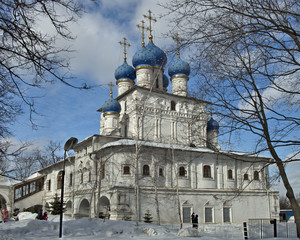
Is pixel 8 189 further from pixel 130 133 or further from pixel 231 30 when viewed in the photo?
pixel 231 30

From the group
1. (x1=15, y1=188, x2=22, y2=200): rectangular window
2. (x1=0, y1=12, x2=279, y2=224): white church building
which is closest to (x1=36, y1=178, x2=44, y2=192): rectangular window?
(x1=15, y1=188, x2=22, y2=200): rectangular window

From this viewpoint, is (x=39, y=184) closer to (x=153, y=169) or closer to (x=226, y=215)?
(x=153, y=169)

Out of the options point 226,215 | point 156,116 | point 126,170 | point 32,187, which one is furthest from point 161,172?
point 32,187

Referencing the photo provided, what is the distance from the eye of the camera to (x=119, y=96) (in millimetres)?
27750

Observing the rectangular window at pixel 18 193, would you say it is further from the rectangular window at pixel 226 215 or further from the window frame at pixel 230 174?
the window frame at pixel 230 174

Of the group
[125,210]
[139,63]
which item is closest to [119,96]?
[139,63]

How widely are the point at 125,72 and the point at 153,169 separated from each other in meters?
10.2

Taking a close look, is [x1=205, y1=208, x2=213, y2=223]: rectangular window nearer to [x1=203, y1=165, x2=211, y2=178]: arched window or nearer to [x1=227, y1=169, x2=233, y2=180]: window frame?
[x1=203, y1=165, x2=211, y2=178]: arched window

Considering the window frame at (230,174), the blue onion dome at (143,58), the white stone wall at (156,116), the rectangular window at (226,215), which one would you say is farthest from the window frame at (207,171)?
the blue onion dome at (143,58)

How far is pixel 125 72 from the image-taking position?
1142 inches

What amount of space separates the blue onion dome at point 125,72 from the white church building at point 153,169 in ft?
0.28

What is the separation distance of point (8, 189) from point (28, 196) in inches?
82.2

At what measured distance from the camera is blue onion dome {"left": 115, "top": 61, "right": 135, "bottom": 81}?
2906cm

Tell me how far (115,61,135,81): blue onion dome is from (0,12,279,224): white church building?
86 mm
